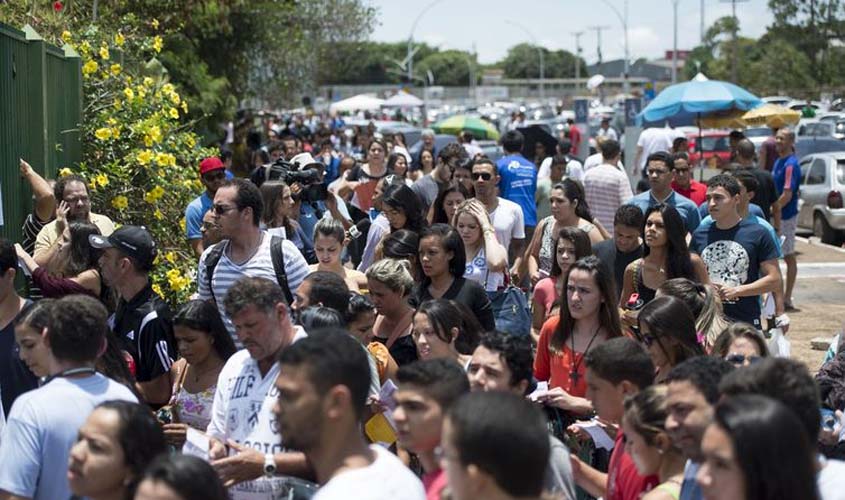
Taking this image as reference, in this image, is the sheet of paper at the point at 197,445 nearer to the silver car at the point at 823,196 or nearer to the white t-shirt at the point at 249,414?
the white t-shirt at the point at 249,414

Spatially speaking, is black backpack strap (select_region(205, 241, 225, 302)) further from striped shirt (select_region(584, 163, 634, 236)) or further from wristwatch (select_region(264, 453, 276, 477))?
striped shirt (select_region(584, 163, 634, 236))

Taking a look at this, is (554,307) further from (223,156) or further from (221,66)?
(221,66)

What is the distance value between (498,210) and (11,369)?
5412mm

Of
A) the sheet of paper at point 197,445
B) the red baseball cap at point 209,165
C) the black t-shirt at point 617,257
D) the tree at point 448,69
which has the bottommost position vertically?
the sheet of paper at point 197,445

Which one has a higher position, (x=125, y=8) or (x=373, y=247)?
(x=125, y=8)

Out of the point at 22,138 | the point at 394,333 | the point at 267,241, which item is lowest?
the point at 394,333

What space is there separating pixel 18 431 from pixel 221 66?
20889mm

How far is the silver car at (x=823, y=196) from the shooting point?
21.9 m

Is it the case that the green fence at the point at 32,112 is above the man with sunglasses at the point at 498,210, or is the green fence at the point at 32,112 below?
above

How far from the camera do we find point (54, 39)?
36.5 feet

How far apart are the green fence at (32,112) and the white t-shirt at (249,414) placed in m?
3.74

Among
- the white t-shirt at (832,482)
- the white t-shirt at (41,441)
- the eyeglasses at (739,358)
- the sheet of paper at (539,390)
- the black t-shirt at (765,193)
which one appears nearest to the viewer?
the white t-shirt at (832,482)

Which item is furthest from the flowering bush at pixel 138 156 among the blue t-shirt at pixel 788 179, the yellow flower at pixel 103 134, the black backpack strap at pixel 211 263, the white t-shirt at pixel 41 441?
the blue t-shirt at pixel 788 179

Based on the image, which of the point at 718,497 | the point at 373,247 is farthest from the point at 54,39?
the point at 718,497
